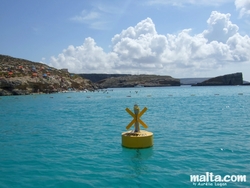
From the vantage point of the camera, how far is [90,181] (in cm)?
1064

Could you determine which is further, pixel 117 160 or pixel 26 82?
pixel 26 82

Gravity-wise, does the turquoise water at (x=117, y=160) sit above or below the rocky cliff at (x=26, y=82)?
below

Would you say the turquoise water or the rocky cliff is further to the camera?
the rocky cliff

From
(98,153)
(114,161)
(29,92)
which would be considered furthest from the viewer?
(29,92)

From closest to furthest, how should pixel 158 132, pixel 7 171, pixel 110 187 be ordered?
pixel 110 187 < pixel 7 171 < pixel 158 132

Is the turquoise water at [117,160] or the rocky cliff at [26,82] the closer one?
the turquoise water at [117,160]

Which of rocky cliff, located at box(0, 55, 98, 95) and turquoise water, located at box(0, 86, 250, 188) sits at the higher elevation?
rocky cliff, located at box(0, 55, 98, 95)

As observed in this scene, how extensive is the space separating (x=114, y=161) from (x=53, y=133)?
418 inches

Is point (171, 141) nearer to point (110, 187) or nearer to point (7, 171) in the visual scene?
point (110, 187)

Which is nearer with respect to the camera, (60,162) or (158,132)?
(60,162)

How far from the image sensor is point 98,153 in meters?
15.0

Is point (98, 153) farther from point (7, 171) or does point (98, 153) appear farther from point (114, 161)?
point (7, 171)

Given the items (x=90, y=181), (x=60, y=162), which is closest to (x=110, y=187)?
(x=90, y=181)

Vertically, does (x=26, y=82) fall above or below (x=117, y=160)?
above
